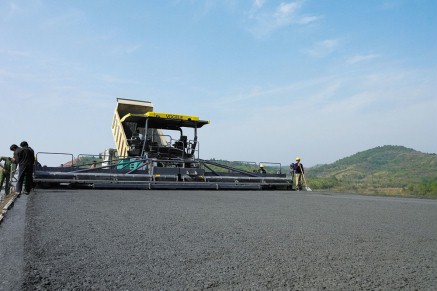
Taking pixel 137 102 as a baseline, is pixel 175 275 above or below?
below

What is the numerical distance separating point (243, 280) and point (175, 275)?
0.52 meters

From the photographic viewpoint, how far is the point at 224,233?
4.47 m

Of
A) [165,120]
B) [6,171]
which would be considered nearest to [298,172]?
[165,120]

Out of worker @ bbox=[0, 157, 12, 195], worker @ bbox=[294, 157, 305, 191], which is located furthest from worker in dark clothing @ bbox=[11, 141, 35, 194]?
worker @ bbox=[294, 157, 305, 191]

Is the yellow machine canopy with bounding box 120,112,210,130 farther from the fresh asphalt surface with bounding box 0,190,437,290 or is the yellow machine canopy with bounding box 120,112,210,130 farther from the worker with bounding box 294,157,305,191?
the fresh asphalt surface with bounding box 0,190,437,290

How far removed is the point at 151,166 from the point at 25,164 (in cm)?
419

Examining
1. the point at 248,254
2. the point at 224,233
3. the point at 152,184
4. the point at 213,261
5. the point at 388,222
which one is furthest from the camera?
the point at 152,184

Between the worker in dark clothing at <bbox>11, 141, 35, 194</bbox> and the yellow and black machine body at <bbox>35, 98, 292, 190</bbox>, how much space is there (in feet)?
4.75

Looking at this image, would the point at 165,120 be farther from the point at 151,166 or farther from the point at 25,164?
the point at 25,164

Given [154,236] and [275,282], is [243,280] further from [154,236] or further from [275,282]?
[154,236]

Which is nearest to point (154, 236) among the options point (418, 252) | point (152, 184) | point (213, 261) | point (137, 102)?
point (213, 261)

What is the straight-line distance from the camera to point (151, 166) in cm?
1292

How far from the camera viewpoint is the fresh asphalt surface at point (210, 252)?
266 cm

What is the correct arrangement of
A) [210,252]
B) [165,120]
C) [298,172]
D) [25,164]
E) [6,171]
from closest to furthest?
1. [210,252]
2. [25,164]
3. [6,171]
4. [165,120]
5. [298,172]
